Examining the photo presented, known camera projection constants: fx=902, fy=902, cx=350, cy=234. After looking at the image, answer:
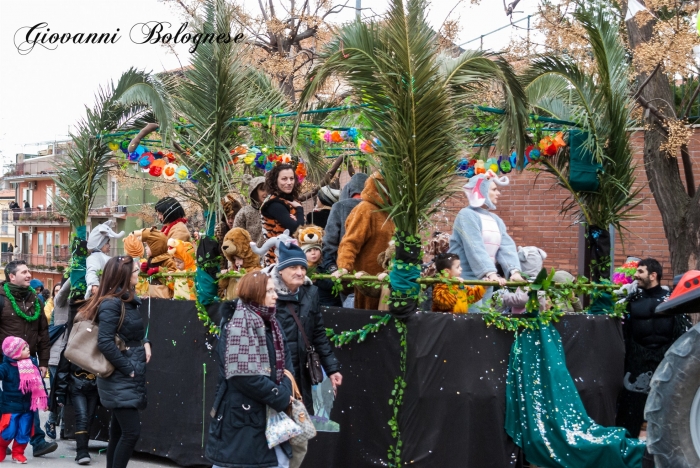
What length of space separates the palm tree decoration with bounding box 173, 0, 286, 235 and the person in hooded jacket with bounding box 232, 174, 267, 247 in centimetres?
100

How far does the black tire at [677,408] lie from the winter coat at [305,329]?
7.96 ft

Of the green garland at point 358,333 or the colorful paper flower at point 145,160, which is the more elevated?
the colorful paper flower at point 145,160

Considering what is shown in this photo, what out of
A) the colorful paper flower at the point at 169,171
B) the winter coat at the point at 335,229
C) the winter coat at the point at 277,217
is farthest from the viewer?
the colorful paper flower at the point at 169,171

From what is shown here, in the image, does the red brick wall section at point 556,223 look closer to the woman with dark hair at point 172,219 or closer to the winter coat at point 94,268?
the woman with dark hair at point 172,219

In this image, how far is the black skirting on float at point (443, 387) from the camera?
684cm

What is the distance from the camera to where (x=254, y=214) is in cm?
977

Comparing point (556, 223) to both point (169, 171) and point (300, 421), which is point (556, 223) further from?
point (300, 421)

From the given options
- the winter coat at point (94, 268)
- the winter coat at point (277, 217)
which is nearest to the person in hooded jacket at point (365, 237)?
the winter coat at point (277, 217)

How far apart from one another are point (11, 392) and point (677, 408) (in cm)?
664

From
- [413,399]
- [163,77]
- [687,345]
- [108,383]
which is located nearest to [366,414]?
[413,399]

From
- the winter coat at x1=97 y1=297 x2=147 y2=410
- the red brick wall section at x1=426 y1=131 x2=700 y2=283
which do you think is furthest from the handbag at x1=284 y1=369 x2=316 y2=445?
the red brick wall section at x1=426 y1=131 x2=700 y2=283

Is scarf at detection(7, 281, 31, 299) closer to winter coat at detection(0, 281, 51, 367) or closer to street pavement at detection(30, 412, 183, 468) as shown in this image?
winter coat at detection(0, 281, 51, 367)

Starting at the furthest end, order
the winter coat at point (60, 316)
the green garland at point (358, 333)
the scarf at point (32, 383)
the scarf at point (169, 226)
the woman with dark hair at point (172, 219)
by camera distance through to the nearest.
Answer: the scarf at point (169, 226)
the woman with dark hair at point (172, 219)
the winter coat at point (60, 316)
the scarf at point (32, 383)
the green garland at point (358, 333)

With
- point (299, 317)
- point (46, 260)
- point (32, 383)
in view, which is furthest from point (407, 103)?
point (46, 260)
